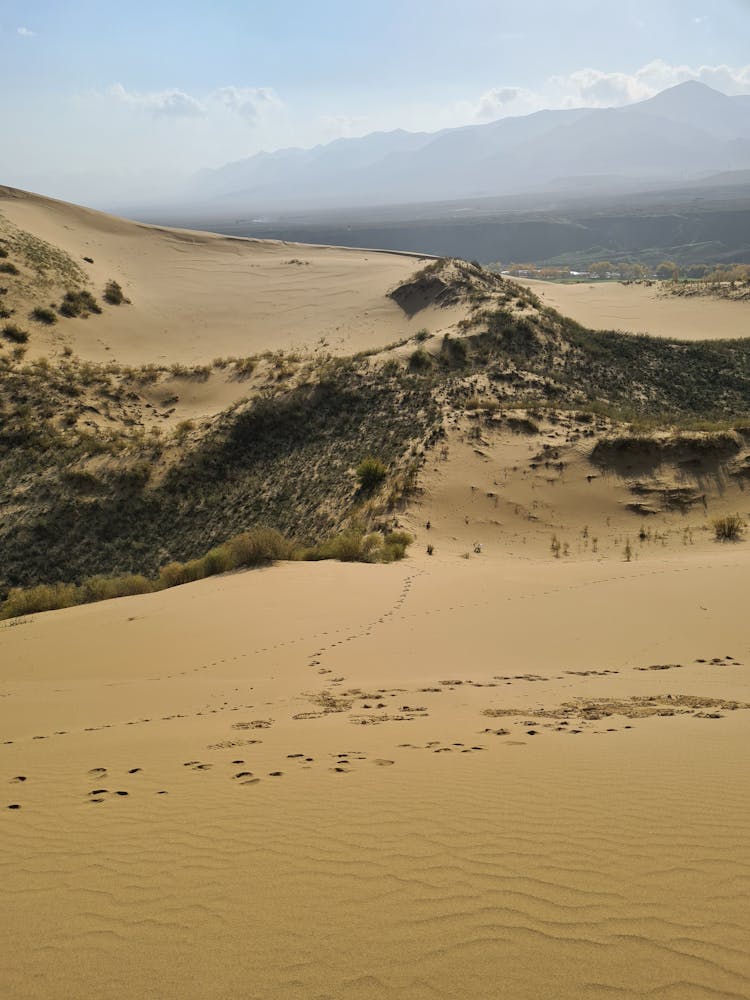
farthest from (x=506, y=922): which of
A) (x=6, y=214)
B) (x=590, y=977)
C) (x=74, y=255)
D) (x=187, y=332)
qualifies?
(x=6, y=214)

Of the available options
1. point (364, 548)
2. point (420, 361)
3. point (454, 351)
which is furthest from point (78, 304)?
point (364, 548)

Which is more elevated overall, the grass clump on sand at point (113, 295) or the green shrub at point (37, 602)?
the grass clump on sand at point (113, 295)

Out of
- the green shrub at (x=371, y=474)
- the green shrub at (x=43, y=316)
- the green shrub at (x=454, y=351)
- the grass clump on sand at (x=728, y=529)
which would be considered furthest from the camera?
the green shrub at (x=43, y=316)

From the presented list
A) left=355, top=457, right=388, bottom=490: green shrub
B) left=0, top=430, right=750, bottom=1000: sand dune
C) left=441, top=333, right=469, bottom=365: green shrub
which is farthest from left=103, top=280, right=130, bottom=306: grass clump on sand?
left=0, top=430, right=750, bottom=1000: sand dune

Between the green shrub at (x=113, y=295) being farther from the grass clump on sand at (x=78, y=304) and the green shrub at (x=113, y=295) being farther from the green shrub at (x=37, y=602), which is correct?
the green shrub at (x=37, y=602)

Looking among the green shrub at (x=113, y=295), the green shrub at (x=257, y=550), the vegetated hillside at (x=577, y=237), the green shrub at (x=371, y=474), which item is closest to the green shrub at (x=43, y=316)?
the green shrub at (x=113, y=295)

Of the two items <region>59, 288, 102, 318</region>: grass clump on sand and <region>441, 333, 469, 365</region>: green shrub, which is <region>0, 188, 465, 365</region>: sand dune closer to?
<region>59, 288, 102, 318</region>: grass clump on sand

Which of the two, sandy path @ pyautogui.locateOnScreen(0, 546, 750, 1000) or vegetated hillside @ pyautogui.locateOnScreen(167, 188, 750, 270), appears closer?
sandy path @ pyautogui.locateOnScreen(0, 546, 750, 1000)
